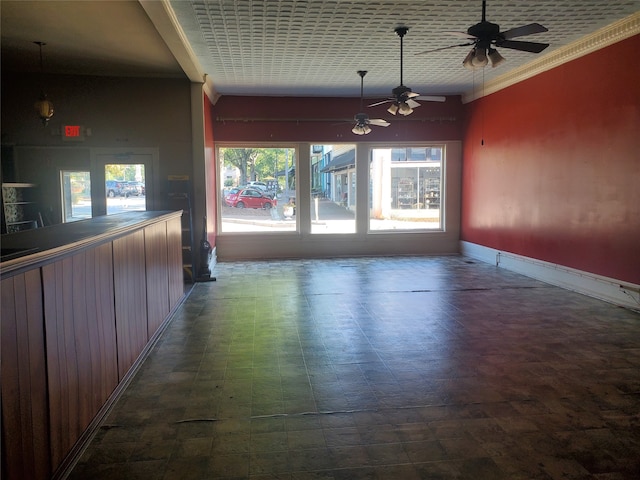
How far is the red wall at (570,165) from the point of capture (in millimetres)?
5320

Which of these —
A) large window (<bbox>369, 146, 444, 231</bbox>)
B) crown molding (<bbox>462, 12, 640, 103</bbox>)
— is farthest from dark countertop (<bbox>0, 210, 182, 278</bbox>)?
large window (<bbox>369, 146, 444, 231</bbox>)

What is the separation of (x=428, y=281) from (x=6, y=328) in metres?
5.96

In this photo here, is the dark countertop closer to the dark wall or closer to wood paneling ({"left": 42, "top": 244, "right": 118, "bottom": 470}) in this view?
wood paneling ({"left": 42, "top": 244, "right": 118, "bottom": 470})

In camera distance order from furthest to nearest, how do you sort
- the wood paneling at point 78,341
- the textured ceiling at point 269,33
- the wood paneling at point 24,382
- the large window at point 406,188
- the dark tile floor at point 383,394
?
1. the large window at point 406,188
2. the textured ceiling at point 269,33
3. the dark tile floor at point 383,394
4. the wood paneling at point 78,341
5. the wood paneling at point 24,382

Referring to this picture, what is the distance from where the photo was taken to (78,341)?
97.0 inches

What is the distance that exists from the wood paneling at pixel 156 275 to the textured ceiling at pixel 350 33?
7.61 ft

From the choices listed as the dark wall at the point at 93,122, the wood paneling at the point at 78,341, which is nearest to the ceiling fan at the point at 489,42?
the wood paneling at the point at 78,341

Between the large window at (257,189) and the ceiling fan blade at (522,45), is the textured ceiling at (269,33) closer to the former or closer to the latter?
the ceiling fan blade at (522,45)

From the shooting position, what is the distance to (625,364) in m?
3.65

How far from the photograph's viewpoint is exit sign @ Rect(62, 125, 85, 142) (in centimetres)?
694

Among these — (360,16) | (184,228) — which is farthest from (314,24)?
(184,228)

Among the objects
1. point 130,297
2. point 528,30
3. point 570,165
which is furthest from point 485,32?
point 130,297

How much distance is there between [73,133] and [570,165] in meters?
7.13

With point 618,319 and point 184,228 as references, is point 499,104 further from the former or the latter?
point 184,228
